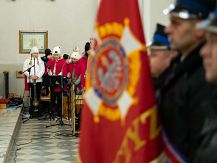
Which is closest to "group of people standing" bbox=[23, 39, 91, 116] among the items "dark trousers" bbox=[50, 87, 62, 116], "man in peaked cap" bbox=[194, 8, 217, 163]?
"dark trousers" bbox=[50, 87, 62, 116]

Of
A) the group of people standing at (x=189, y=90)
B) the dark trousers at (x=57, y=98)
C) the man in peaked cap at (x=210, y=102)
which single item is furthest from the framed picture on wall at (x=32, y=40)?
the man in peaked cap at (x=210, y=102)

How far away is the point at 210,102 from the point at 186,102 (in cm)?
20

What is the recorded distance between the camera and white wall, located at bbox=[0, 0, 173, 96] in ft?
58.2

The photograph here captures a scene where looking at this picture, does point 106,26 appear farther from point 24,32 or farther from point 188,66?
point 24,32

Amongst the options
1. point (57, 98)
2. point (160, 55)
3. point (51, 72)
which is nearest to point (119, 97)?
point (160, 55)

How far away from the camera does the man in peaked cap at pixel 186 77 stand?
2375mm

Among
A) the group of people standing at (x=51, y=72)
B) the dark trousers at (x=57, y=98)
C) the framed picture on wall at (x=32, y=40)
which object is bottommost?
the dark trousers at (x=57, y=98)

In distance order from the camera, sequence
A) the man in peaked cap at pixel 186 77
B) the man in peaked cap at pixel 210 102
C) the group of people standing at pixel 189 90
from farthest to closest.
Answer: the man in peaked cap at pixel 186 77
the group of people standing at pixel 189 90
the man in peaked cap at pixel 210 102

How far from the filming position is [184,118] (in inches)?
95.8

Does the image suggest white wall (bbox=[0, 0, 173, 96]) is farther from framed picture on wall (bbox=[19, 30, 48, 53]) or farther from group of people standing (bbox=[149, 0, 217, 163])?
group of people standing (bbox=[149, 0, 217, 163])

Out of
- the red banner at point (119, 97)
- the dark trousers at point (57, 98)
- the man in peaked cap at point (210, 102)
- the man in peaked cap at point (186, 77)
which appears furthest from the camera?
the dark trousers at point (57, 98)

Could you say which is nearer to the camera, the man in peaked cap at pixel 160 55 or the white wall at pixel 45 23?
the man in peaked cap at pixel 160 55

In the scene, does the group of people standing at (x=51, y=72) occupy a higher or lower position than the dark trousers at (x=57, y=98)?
higher

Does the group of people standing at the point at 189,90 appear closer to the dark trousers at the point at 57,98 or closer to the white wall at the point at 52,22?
the dark trousers at the point at 57,98
